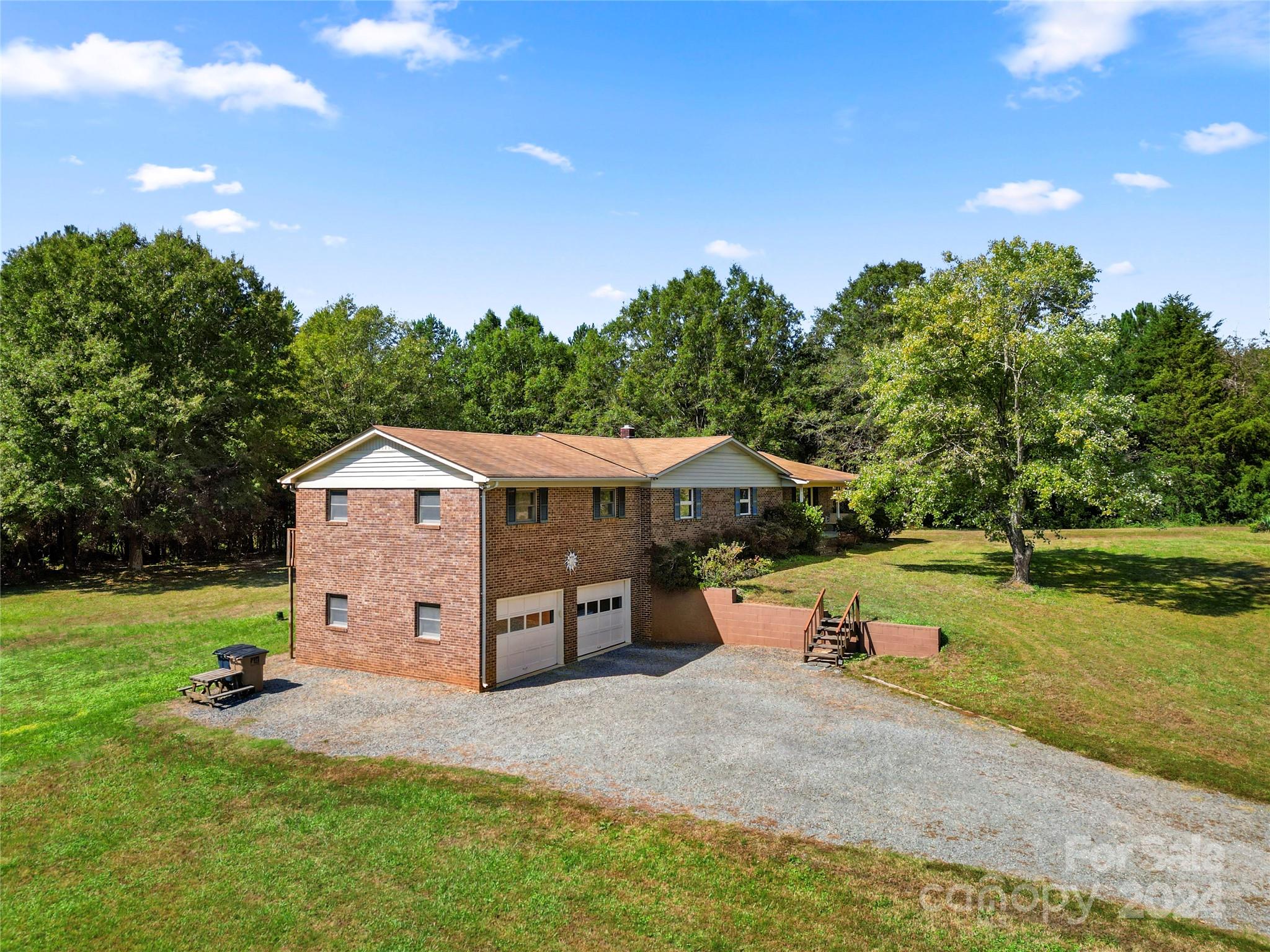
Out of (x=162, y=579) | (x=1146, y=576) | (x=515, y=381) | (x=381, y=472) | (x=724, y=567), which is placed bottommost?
(x=162, y=579)

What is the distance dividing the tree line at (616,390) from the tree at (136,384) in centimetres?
12

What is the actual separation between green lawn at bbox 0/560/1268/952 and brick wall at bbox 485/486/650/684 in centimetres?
569

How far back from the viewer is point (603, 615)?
21469 mm

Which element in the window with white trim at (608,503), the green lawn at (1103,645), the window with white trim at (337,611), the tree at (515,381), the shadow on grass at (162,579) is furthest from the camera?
the tree at (515,381)

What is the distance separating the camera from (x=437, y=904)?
833 cm

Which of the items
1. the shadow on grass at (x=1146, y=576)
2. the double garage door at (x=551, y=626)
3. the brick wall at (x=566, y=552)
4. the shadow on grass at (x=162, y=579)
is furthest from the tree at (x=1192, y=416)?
the shadow on grass at (x=162, y=579)

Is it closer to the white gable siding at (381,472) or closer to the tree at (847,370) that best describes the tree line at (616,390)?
the tree at (847,370)

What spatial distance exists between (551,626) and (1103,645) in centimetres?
1463

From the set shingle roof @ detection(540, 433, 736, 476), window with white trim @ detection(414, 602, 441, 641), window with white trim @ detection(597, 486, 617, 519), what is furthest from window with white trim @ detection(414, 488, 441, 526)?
shingle roof @ detection(540, 433, 736, 476)

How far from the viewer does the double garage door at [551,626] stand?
58.9ft

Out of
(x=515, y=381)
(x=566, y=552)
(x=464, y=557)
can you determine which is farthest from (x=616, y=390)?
(x=464, y=557)

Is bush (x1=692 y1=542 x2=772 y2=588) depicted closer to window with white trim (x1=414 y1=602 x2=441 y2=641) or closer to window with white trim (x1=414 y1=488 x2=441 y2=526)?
window with white trim (x1=414 y1=602 x2=441 y2=641)

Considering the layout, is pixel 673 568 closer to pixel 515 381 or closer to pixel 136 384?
pixel 136 384

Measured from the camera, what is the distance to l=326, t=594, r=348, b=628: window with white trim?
19531 mm
